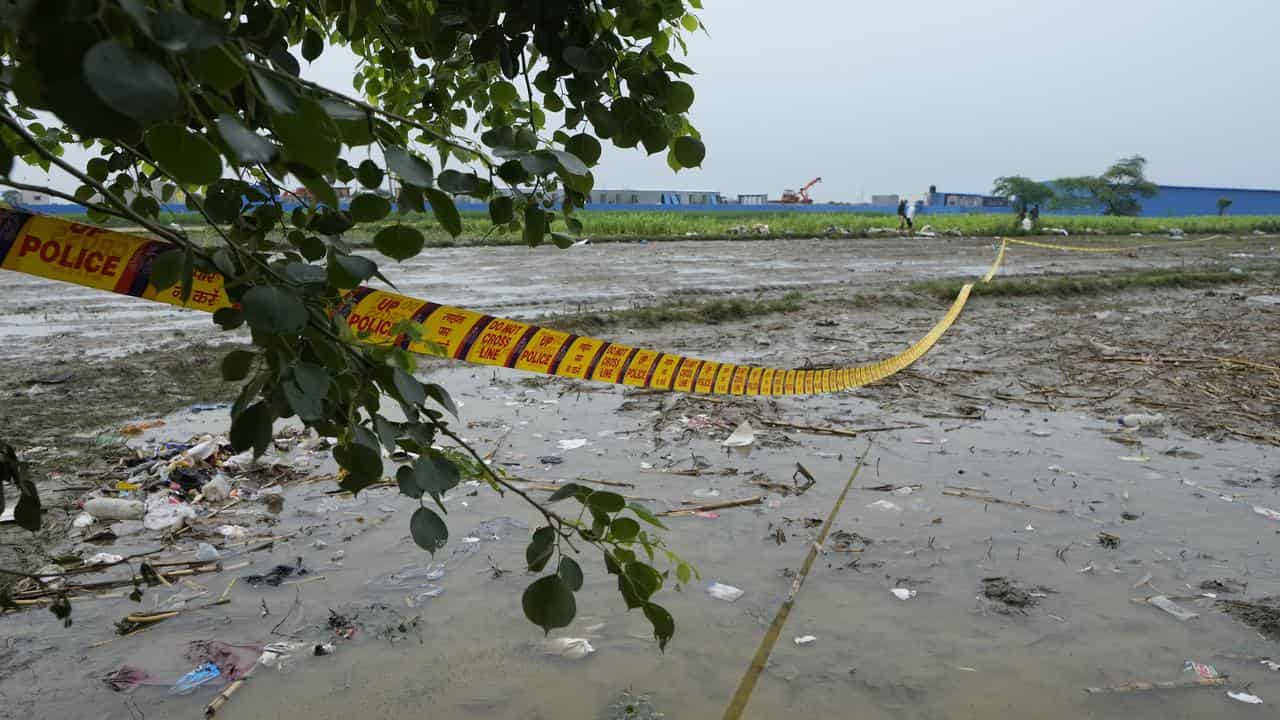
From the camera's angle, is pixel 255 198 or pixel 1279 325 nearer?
pixel 255 198

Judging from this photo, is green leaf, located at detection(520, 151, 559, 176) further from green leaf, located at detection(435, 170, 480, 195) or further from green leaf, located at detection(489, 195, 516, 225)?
green leaf, located at detection(489, 195, 516, 225)

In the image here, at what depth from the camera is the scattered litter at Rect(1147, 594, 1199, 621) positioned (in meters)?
2.94

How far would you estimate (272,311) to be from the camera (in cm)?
84

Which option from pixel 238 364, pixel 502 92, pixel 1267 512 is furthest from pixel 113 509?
pixel 1267 512

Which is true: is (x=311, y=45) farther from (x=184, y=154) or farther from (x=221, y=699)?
(x=221, y=699)

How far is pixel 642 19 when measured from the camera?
1402 mm

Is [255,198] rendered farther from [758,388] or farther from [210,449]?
[758,388]

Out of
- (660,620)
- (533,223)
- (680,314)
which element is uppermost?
(533,223)

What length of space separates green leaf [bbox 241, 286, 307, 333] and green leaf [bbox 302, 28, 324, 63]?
96cm

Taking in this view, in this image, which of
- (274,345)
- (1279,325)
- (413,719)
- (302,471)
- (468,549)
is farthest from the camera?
(1279,325)

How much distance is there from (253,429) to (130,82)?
1.53ft

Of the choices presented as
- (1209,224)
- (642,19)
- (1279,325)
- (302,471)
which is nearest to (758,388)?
(302,471)

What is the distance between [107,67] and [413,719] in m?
2.22

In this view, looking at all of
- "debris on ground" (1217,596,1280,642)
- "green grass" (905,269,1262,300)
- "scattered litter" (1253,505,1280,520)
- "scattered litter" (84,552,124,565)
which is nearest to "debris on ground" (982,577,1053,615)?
"debris on ground" (1217,596,1280,642)
